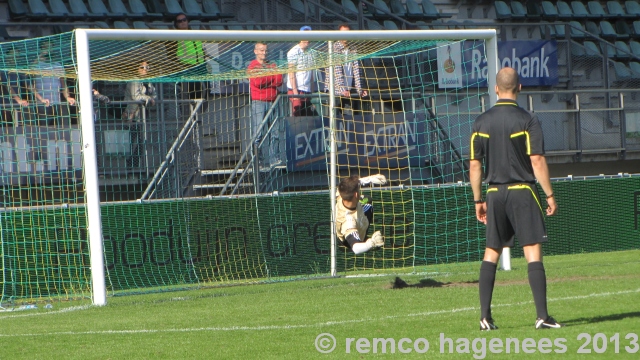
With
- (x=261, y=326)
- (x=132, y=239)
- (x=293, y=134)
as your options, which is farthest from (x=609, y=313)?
(x=293, y=134)

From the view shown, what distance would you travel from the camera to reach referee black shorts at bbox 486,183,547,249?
313 inches

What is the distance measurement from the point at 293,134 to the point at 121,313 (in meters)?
6.76

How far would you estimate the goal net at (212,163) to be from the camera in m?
14.1

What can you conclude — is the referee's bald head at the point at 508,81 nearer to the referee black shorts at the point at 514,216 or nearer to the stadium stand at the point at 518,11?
the referee black shorts at the point at 514,216

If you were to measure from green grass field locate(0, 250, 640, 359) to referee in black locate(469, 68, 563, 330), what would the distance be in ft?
1.51

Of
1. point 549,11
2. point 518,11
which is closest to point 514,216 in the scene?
point 518,11

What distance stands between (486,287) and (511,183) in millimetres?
833

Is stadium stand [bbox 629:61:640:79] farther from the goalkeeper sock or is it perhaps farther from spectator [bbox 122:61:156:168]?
the goalkeeper sock

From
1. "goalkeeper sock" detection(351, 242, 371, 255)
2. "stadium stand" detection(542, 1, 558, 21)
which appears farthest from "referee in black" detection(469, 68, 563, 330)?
"stadium stand" detection(542, 1, 558, 21)

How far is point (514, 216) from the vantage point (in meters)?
8.03

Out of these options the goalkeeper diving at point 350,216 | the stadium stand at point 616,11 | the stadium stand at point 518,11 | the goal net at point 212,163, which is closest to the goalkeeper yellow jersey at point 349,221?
the goalkeeper diving at point 350,216

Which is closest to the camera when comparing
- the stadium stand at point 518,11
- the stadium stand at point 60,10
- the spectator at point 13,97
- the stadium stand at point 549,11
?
the spectator at point 13,97

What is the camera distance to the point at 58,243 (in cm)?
1429

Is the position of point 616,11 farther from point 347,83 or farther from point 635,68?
point 347,83
